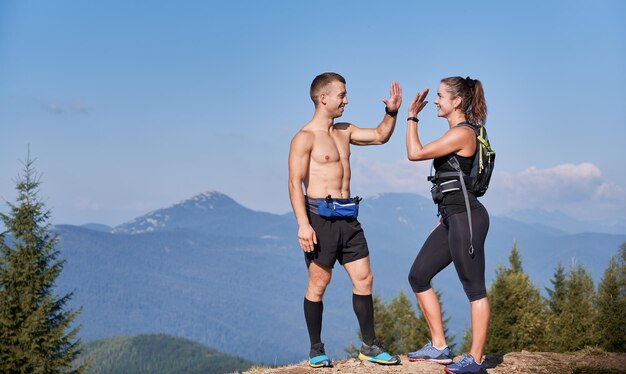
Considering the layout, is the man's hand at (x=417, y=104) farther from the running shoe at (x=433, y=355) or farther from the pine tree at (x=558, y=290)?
the pine tree at (x=558, y=290)

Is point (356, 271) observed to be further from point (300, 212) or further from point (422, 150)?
point (422, 150)

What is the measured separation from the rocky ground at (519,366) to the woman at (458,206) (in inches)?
24.5

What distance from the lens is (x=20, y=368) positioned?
1189 inches

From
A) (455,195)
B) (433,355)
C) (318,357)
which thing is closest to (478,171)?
(455,195)

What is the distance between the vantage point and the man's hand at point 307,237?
8.42 metres

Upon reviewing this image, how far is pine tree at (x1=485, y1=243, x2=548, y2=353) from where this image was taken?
1650 inches

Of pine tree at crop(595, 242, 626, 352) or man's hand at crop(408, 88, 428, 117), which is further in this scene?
pine tree at crop(595, 242, 626, 352)

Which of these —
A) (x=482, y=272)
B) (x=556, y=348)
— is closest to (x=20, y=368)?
(x=556, y=348)

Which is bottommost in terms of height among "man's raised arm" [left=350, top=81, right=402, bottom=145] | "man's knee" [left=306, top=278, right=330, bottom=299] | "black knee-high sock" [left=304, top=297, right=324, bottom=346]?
"black knee-high sock" [left=304, top=297, right=324, bottom=346]

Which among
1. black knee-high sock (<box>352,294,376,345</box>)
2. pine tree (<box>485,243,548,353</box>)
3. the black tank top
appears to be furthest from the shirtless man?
pine tree (<box>485,243,548,353</box>)

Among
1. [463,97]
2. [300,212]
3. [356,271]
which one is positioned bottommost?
[356,271]

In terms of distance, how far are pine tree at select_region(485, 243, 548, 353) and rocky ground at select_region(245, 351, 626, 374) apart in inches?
1199

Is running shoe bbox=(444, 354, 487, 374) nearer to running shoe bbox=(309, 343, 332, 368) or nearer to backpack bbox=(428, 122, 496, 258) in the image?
backpack bbox=(428, 122, 496, 258)

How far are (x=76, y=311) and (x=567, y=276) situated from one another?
3557 cm
